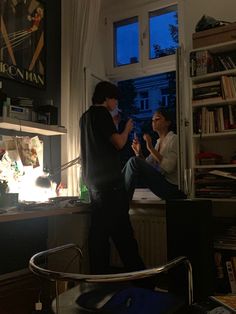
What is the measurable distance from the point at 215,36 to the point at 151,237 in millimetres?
1688

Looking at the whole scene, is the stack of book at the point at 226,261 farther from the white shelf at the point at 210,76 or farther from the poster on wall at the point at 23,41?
the poster on wall at the point at 23,41

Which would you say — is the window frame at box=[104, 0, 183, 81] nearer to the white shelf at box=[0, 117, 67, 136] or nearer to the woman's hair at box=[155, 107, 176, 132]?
the woman's hair at box=[155, 107, 176, 132]

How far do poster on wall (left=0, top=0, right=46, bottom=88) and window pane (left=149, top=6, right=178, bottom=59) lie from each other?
1.07 meters

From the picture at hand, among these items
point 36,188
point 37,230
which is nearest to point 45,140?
point 36,188

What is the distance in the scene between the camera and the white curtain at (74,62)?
2938mm

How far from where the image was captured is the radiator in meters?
2.79

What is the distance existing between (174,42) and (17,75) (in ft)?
4.95

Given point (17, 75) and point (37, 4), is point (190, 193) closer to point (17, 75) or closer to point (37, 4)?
point (17, 75)

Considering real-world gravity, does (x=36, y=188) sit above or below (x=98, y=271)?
above

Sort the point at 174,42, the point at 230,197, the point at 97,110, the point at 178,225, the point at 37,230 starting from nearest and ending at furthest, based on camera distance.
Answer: the point at 178,225 < the point at 97,110 < the point at 230,197 < the point at 37,230 < the point at 174,42

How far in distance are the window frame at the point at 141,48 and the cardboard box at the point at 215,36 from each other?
449 millimetres

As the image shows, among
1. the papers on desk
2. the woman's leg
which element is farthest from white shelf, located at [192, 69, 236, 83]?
the papers on desk

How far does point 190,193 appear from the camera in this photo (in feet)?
8.31

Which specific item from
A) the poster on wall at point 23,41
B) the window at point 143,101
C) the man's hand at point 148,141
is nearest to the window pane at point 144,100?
the window at point 143,101
